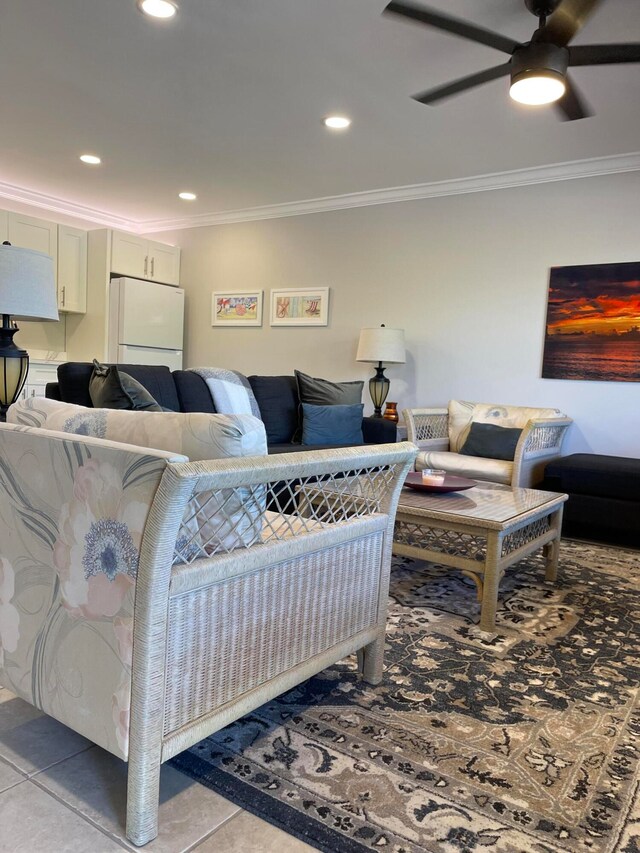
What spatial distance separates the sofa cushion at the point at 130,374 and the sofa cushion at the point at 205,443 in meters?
1.72

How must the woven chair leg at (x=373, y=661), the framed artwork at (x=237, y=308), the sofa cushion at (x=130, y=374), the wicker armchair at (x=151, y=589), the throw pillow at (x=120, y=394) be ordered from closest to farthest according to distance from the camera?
the wicker armchair at (x=151, y=589), the woven chair leg at (x=373, y=661), the throw pillow at (x=120, y=394), the sofa cushion at (x=130, y=374), the framed artwork at (x=237, y=308)

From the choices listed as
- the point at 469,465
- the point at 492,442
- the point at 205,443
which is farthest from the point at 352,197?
the point at 205,443

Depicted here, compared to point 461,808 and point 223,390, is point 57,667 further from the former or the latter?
point 223,390

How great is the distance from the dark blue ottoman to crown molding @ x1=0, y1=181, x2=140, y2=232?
4.91 m

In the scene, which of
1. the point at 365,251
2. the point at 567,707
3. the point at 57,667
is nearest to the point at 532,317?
the point at 365,251

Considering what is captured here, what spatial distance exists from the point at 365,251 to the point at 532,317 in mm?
1542

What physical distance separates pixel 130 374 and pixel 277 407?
1.12 metres

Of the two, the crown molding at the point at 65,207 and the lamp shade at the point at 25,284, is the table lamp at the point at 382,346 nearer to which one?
the lamp shade at the point at 25,284

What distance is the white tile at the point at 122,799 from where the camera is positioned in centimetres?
117

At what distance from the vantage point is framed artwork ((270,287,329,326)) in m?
5.37

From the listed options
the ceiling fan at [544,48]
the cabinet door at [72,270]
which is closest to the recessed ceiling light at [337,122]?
the ceiling fan at [544,48]

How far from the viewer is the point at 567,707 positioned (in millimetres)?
1728

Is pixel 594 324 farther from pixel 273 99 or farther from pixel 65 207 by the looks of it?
pixel 65 207

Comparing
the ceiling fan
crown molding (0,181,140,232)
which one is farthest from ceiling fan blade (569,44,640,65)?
crown molding (0,181,140,232)
